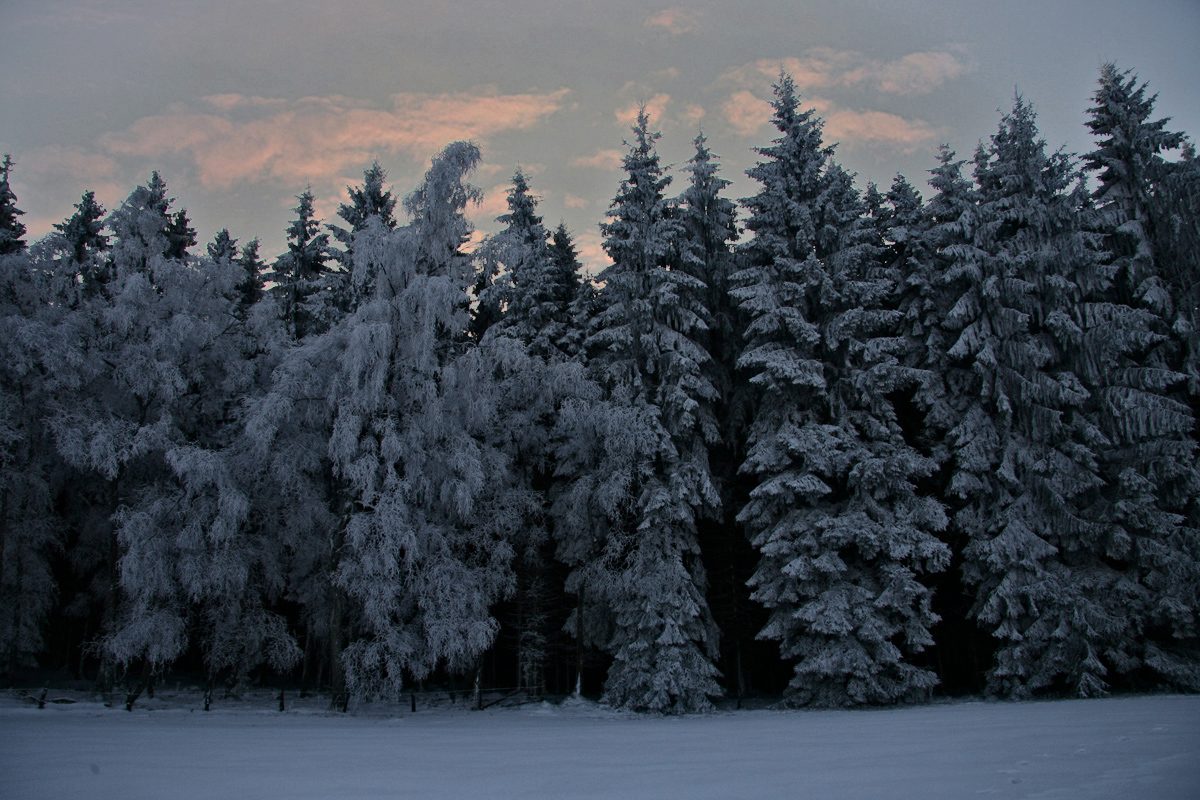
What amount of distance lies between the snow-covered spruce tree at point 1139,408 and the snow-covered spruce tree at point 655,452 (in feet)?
37.2

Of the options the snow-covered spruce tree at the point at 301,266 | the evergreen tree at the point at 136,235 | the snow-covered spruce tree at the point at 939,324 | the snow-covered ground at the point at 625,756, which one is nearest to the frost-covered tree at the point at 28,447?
the evergreen tree at the point at 136,235

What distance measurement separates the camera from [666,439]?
73.6ft

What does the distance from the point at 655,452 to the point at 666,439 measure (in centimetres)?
52

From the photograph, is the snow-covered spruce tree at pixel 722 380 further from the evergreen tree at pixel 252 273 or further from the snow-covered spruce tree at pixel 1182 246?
the evergreen tree at pixel 252 273

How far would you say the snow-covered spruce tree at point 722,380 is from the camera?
2566 cm

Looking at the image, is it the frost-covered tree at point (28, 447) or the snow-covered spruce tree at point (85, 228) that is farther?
the snow-covered spruce tree at point (85, 228)

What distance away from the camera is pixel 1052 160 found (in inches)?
976

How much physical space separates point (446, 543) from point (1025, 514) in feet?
55.0

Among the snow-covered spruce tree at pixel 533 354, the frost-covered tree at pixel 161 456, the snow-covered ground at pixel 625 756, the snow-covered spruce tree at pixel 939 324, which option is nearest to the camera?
the snow-covered ground at pixel 625 756

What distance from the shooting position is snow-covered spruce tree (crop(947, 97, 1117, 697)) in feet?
67.3

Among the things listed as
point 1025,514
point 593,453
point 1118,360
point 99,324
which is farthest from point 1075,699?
point 99,324

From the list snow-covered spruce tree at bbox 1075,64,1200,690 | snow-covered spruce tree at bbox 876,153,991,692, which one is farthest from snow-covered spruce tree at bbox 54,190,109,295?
snow-covered spruce tree at bbox 1075,64,1200,690

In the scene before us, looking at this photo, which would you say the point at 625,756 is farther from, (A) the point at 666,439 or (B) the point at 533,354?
(B) the point at 533,354

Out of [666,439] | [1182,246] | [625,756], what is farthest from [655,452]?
[1182,246]
